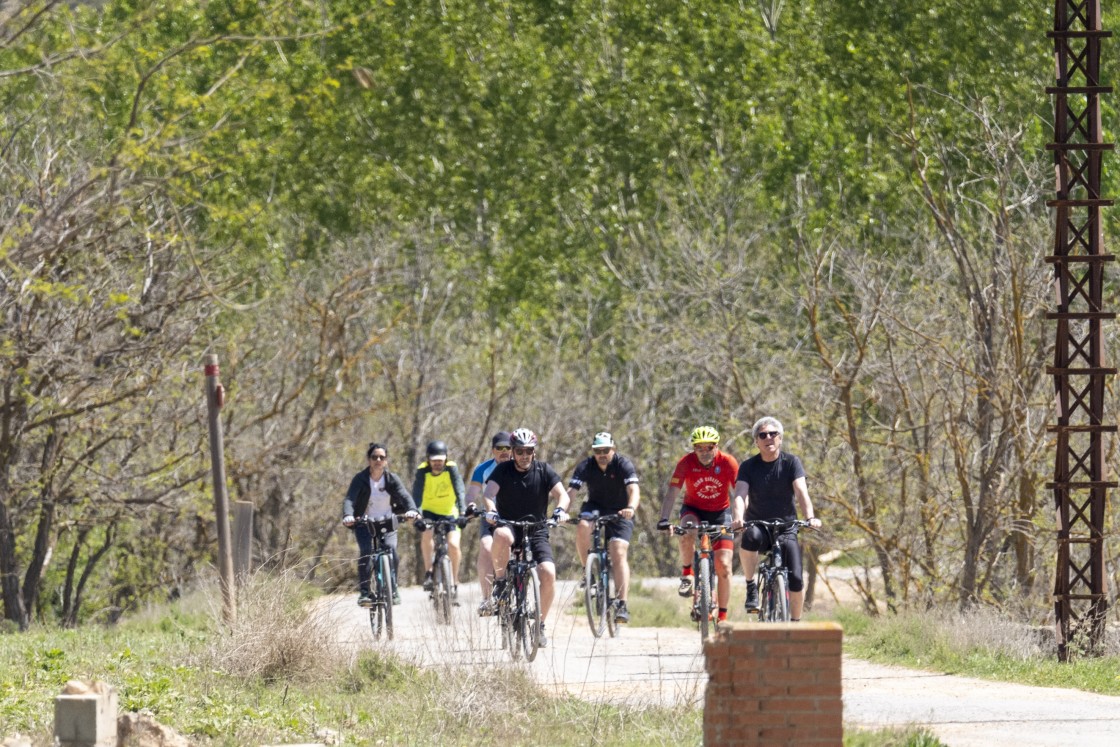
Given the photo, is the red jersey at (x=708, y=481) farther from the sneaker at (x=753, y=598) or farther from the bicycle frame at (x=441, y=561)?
the bicycle frame at (x=441, y=561)

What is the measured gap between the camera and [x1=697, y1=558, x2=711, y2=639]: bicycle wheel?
597 inches

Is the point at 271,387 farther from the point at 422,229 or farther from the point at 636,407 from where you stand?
the point at 422,229

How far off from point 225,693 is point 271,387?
18.3 metres

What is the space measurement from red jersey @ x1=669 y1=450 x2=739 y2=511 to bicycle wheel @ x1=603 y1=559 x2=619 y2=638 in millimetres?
1712

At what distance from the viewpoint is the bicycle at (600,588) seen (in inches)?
658

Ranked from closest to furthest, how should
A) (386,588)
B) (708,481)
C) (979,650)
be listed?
(708,481), (979,650), (386,588)

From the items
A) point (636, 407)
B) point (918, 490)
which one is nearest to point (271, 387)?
point (636, 407)

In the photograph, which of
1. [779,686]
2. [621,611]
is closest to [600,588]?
[621,611]

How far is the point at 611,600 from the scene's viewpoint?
55.9 ft

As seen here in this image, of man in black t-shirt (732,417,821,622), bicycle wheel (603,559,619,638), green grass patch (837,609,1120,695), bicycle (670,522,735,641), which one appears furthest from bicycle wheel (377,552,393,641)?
green grass patch (837,609,1120,695)

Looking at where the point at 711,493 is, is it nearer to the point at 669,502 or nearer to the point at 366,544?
the point at 669,502

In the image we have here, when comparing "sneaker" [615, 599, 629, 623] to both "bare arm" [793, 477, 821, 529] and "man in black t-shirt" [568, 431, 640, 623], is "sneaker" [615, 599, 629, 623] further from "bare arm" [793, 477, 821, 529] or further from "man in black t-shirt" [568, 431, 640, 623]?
"bare arm" [793, 477, 821, 529]

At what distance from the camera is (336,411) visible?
1241 inches

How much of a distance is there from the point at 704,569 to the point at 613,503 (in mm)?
1406
